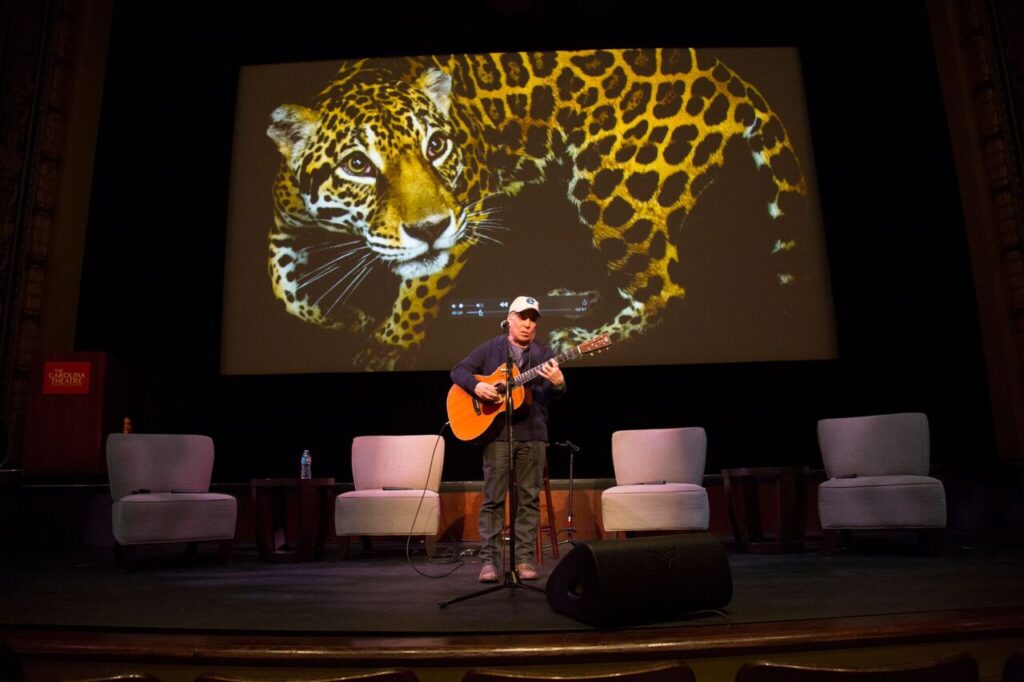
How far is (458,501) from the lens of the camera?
18.9 ft

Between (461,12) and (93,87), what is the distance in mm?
3610

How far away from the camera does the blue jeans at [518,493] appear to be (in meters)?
3.63

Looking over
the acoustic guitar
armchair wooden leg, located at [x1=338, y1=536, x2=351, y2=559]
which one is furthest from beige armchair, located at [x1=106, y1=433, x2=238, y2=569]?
the acoustic guitar

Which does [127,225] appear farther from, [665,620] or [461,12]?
[665,620]

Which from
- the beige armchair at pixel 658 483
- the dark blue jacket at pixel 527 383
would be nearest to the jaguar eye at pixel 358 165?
the dark blue jacket at pixel 527 383

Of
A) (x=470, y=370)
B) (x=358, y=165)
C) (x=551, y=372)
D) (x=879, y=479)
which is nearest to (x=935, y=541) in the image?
(x=879, y=479)

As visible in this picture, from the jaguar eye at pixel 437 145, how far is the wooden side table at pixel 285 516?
9.51 feet

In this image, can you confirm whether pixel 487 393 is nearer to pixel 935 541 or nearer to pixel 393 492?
pixel 393 492

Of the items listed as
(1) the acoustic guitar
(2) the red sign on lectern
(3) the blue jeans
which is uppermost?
(2) the red sign on lectern

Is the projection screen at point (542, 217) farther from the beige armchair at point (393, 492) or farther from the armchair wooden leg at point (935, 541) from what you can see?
the armchair wooden leg at point (935, 541)

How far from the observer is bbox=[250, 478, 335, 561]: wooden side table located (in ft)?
16.3

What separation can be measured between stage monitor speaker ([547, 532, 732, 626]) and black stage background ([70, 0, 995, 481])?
3.62 meters

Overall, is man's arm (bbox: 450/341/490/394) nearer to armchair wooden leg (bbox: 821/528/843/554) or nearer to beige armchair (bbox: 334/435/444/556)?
beige armchair (bbox: 334/435/444/556)

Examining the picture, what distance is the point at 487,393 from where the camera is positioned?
3480 mm
